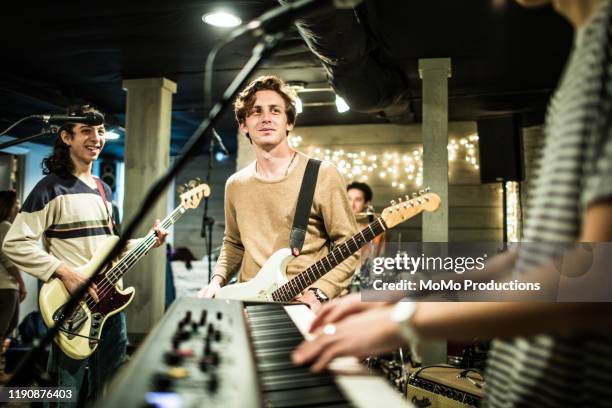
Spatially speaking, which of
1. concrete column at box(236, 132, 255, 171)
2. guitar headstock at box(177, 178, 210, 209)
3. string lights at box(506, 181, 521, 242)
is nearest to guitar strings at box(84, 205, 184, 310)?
guitar headstock at box(177, 178, 210, 209)

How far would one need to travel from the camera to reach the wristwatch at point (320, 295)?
2510 mm

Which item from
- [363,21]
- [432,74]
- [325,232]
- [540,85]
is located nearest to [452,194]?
[540,85]

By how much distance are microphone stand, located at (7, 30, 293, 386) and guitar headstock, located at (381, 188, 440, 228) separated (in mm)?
1946

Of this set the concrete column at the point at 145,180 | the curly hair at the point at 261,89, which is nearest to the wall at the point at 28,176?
the concrete column at the point at 145,180

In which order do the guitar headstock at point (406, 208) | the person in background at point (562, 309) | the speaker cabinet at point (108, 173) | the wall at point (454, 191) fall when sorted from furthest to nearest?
the speaker cabinet at point (108, 173) < the wall at point (454, 191) < the guitar headstock at point (406, 208) < the person in background at point (562, 309)

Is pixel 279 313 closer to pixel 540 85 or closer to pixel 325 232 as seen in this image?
pixel 325 232

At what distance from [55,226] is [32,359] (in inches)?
102

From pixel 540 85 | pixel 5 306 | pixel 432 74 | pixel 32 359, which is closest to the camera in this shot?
pixel 32 359

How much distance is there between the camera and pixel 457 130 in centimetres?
899

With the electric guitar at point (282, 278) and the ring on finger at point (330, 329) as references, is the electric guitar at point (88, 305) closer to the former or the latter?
the electric guitar at point (282, 278)

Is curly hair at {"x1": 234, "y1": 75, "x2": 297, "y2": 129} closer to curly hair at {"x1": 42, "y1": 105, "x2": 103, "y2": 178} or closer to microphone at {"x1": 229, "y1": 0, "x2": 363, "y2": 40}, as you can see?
curly hair at {"x1": 42, "y1": 105, "x2": 103, "y2": 178}

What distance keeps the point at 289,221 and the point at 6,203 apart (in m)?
4.53

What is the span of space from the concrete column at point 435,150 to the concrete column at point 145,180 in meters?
3.07

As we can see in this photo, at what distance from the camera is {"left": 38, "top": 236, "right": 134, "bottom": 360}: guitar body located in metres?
3.24
